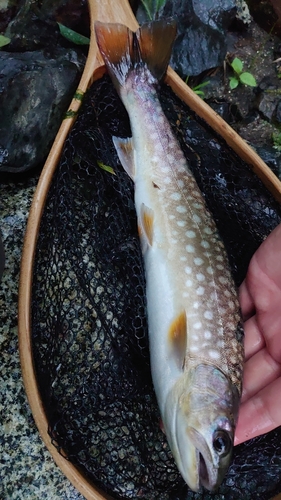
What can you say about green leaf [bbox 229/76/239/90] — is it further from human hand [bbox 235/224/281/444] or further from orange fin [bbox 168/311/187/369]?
orange fin [bbox 168/311/187/369]

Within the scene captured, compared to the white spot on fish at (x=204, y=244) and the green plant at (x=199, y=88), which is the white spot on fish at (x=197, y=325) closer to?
the white spot on fish at (x=204, y=244)

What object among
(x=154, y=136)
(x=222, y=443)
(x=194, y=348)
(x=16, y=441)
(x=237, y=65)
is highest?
(x=237, y=65)

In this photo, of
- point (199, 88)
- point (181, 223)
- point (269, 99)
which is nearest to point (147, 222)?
point (181, 223)

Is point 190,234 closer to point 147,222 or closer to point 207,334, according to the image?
point 147,222

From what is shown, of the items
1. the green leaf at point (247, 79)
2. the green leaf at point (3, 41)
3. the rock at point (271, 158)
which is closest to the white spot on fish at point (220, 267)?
the rock at point (271, 158)

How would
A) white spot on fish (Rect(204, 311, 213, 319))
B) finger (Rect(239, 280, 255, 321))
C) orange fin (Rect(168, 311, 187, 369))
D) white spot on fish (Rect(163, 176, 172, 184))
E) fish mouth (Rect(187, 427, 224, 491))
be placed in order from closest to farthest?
fish mouth (Rect(187, 427, 224, 491))
orange fin (Rect(168, 311, 187, 369))
white spot on fish (Rect(204, 311, 213, 319))
white spot on fish (Rect(163, 176, 172, 184))
finger (Rect(239, 280, 255, 321))

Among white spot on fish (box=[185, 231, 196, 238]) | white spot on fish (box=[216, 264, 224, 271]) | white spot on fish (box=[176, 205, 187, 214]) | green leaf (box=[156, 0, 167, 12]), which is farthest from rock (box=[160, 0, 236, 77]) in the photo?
white spot on fish (box=[216, 264, 224, 271])
